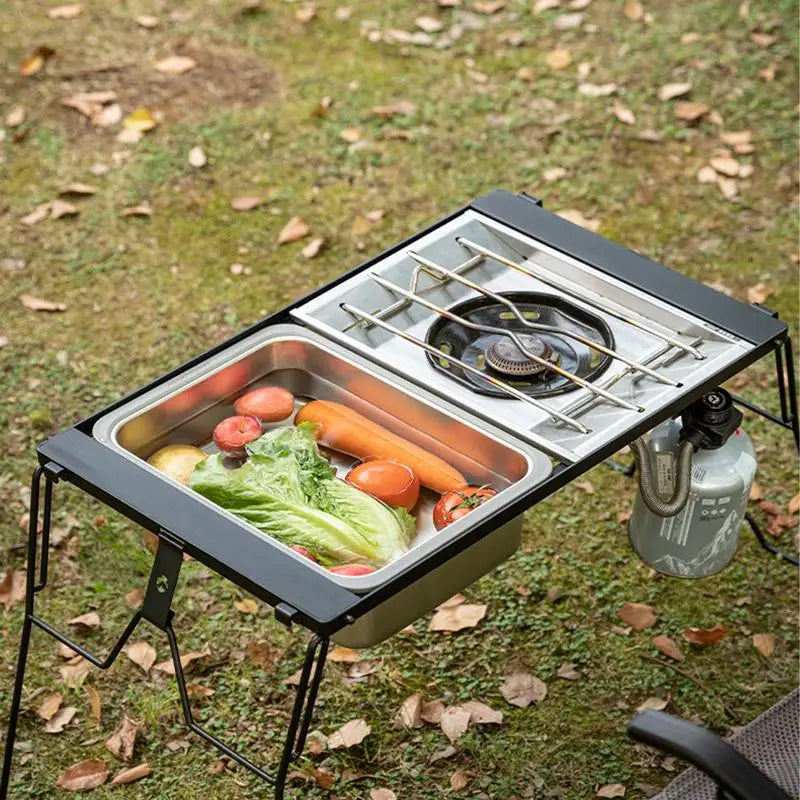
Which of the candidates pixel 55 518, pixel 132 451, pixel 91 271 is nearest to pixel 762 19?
pixel 91 271

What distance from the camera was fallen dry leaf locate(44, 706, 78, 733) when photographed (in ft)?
11.0

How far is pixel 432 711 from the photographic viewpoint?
3.40 meters

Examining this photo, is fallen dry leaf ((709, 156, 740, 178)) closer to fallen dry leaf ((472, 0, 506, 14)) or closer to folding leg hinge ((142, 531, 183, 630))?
fallen dry leaf ((472, 0, 506, 14))

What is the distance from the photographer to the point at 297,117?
5.46m

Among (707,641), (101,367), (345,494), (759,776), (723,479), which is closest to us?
(759,776)

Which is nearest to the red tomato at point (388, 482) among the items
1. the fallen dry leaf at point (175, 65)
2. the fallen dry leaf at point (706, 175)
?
the fallen dry leaf at point (706, 175)

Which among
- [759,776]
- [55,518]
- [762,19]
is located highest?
[759,776]

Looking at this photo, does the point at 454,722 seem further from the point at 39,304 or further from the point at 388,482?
the point at 39,304

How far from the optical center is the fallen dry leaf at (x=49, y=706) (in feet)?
11.1

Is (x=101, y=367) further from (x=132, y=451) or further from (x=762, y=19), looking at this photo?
(x=762, y=19)

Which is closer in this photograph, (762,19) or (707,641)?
(707,641)

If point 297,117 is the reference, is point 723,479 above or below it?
above

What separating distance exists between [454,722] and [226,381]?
1084mm

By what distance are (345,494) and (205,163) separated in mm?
2893
